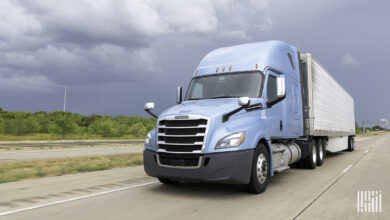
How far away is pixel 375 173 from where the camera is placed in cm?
998

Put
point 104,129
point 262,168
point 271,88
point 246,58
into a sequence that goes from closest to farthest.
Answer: point 262,168 < point 271,88 < point 246,58 < point 104,129

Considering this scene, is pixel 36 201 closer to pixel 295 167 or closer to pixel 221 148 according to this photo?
pixel 221 148

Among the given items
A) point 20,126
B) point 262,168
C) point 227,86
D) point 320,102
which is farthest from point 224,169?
point 20,126

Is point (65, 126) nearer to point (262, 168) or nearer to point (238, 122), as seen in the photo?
point (262, 168)

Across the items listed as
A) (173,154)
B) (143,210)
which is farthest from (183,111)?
(143,210)

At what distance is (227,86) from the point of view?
7.56 meters

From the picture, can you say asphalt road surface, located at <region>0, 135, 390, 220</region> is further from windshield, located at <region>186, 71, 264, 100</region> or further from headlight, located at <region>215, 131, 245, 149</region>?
windshield, located at <region>186, 71, 264, 100</region>

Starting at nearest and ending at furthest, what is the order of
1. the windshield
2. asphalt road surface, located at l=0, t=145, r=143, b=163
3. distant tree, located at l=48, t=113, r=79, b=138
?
the windshield
asphalt road surface, located at l=0, t=145, r=143, b=163
distant tree, located at l=48, t=113, r=79, b=138

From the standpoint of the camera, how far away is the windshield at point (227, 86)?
7309 mm

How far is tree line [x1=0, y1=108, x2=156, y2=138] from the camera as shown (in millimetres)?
57094

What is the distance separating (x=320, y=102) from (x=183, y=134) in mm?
7839

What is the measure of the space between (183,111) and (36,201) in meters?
3.23

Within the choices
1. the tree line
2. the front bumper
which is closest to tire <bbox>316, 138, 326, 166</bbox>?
the front bumper

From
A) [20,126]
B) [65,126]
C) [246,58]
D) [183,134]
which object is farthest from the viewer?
[20,126]
